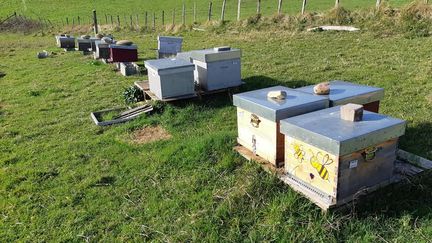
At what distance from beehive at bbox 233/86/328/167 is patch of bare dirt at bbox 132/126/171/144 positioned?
7.79ft

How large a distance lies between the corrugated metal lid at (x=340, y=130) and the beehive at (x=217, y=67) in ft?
13.9

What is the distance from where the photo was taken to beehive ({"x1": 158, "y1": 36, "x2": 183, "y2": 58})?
13.2 metres

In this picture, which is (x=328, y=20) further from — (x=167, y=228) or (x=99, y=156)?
(x=167, y=228)

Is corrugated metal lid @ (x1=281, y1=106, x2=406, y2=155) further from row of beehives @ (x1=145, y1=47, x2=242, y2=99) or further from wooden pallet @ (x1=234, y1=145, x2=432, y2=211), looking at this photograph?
row of beehives @ (x1=145, y1=47, x2=242, y2=99)

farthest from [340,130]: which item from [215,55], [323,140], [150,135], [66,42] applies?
[66,42]

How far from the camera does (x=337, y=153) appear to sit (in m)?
3.75

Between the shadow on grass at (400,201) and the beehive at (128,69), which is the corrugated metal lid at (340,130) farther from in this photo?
the beehive at (128,69)

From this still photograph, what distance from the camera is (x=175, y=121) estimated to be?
7.98m

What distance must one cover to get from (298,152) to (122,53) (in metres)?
11.2

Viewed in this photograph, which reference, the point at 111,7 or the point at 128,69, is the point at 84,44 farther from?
the point at 111,7

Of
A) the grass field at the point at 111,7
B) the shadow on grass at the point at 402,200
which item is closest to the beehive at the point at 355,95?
the shadow on grass at the point at 402,200

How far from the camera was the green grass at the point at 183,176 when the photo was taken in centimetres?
427

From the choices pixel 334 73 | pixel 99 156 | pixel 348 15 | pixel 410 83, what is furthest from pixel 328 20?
pixel 99 156

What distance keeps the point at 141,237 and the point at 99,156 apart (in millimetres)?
2711
